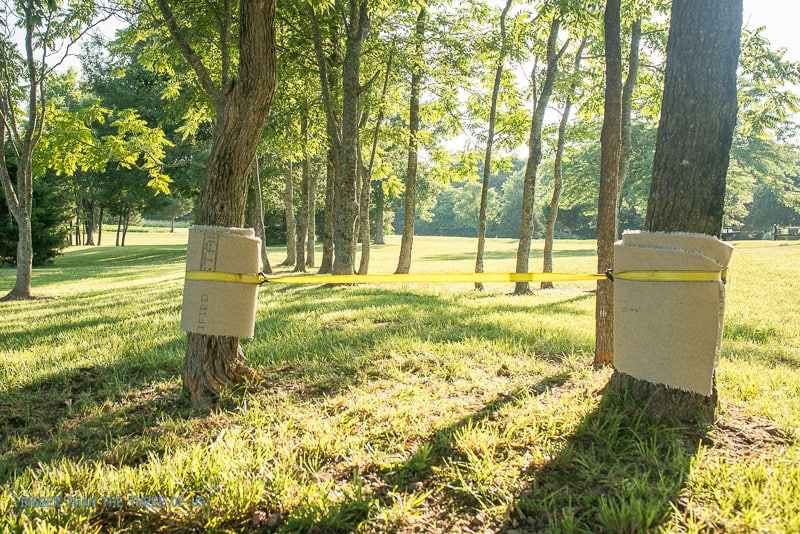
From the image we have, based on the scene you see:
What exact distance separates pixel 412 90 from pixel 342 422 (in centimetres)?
1167

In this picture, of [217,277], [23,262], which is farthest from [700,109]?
[23,262]

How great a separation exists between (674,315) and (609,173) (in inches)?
74.2

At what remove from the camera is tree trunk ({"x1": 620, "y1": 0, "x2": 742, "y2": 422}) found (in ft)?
8.77

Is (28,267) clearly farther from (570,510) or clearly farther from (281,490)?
(570,510)

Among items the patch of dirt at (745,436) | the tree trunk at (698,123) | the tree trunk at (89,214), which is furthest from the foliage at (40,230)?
the patch of dirt at (745,436)

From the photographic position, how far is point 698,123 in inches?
107

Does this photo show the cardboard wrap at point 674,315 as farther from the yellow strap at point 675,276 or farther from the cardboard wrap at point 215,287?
the cardboard wrap at point 215,287

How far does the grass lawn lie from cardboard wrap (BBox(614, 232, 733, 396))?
36cm

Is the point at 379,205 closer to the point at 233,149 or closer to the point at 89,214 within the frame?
the point at 89,214

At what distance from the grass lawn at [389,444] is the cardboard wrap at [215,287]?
0.59 meters

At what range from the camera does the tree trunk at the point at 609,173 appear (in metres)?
3.94

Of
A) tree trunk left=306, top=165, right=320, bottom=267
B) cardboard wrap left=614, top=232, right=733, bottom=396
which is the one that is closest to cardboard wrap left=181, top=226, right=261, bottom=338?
cardboard wrap left=614, top=232, right=733, bottom=396

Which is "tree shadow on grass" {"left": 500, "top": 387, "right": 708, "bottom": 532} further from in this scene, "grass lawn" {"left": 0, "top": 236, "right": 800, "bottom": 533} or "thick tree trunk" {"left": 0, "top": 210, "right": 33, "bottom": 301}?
"thick tree trunk" {"left": 0, "top": 210, "right": 33, "bottom": 301}

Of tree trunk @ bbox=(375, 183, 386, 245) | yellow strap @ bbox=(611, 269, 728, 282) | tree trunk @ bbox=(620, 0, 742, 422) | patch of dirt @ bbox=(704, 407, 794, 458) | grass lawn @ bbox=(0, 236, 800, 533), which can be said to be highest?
tree trunk @ bbox=(375, 183, 386, 245)
